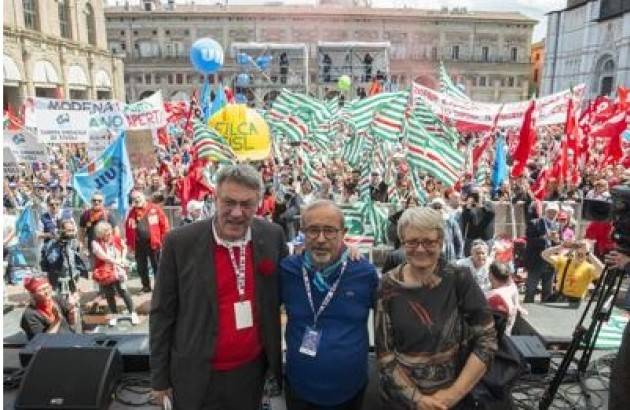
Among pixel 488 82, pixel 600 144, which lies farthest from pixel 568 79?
pixel 600 144

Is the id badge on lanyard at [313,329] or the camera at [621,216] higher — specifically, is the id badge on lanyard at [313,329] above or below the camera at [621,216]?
below

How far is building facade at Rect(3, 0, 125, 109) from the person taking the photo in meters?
26.4

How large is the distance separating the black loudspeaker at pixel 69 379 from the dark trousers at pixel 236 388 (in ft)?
2.35

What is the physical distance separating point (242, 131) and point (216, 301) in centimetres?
851

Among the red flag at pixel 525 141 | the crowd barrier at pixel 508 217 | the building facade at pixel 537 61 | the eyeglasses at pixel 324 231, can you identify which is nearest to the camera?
the eyeglasses at pixel 324 231

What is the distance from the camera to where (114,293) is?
21.5 feet

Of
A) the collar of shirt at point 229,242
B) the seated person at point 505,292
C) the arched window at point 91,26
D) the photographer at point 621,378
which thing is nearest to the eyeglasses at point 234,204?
the collar of shirt at point 229,242

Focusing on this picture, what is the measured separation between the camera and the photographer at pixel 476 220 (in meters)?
7.02

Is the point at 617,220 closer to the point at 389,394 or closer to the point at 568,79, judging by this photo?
the point at 389,394

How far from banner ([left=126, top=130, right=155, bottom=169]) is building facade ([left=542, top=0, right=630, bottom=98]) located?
143 feet

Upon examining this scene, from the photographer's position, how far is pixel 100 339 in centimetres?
337

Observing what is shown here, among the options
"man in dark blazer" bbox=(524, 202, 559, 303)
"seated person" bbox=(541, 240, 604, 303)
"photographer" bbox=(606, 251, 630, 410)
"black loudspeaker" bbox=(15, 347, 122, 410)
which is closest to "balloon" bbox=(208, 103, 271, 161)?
"man in dark blazer" bbox=(524, 202, 559, 303)

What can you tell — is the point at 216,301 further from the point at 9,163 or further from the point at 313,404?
the point at 9,163

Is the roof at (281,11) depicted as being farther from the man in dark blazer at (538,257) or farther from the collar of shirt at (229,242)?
the collar of shirt at (229,242)
